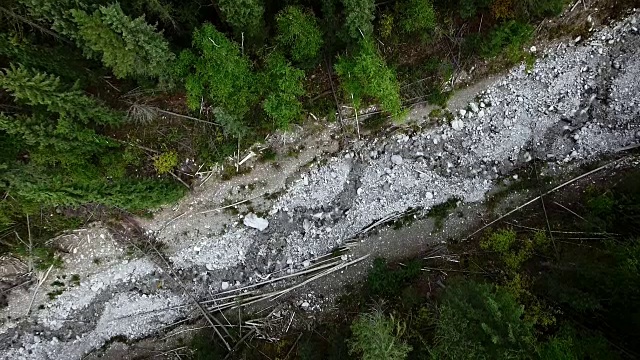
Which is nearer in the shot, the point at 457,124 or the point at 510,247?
the point at 510,247

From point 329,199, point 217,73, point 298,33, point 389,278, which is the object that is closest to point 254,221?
point 329,199

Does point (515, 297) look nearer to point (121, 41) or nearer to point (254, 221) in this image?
point (254, 221)

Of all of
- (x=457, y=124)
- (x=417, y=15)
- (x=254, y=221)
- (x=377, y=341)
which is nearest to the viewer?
(x=377, y=341)

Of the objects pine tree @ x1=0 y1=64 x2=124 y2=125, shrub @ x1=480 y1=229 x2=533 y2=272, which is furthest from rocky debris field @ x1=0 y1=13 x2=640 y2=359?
pine tree @ x1=0 y1=64 x2=124 y2=125

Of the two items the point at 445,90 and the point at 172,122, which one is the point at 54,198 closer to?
the point at 172,122

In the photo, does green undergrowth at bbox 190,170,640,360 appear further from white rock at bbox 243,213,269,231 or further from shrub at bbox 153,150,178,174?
shrub at bbox 153,150,178,174

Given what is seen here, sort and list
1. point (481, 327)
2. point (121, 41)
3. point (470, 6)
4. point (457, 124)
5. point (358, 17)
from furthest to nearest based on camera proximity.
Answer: point (457, 124) < point (470, 6) < point (481, 327) < point (358, 17) < point (121, 41)

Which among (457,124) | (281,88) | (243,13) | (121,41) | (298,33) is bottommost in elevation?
(457,124)

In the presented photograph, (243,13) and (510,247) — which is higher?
(243,13)
